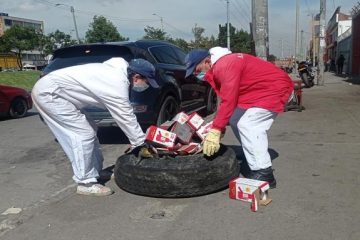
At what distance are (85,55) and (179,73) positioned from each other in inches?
74.2

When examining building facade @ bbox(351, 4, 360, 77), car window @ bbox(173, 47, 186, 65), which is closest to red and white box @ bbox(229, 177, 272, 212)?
car window @ bbox(173, 47, 186, 65)

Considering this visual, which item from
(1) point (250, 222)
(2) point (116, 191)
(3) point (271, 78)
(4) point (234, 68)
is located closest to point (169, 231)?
(1) point (250, 222)

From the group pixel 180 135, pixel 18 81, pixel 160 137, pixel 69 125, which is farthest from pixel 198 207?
pixel 18 81

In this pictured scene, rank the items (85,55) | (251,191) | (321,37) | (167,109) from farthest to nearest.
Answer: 1. (321,37)
2. (167,109)
3. (85,55)
4. (251,191)

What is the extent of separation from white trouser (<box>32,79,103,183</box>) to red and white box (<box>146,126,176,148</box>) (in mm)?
650

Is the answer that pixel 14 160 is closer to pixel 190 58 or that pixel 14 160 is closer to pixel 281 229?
pixel 190 58

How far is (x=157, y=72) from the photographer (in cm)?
730

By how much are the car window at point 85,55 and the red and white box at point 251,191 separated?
11.1 ft

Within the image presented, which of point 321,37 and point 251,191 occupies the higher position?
point 321,37

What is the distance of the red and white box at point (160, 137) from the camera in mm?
4738

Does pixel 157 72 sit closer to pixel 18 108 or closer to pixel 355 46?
pixel 18 108

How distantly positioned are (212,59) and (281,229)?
1.91m

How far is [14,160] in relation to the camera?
675 centimetres

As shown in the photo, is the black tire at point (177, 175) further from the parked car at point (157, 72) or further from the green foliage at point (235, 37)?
the green foliage at point (235, 37)
